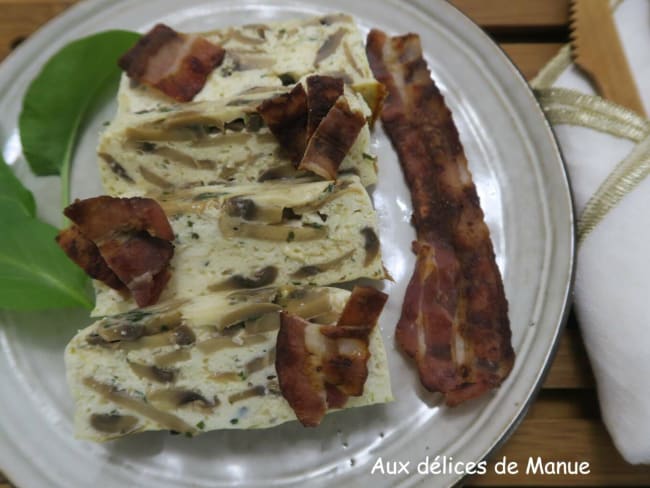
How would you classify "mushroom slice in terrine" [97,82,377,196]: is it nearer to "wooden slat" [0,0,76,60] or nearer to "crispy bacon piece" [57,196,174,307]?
"crispy bacon piece" [57,196,174,307]

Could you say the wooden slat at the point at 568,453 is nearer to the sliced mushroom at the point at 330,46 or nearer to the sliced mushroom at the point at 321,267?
the sliced mushroom at the point at 321,267

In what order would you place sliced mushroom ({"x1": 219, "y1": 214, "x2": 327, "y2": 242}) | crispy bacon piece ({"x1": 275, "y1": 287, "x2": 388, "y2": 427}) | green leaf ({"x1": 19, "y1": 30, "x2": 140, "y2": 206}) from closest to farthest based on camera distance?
crispy bacon piece ({"x1": 275, "y1": 287, "x2": 388, "y2": 427}) < sliced mushroom ({"x1": 219, "y1": 214, "x2": 327, "y2": 242}) < green leaf ({"x1": 19, "y1": 30, "x2": 140, "y2": 206})

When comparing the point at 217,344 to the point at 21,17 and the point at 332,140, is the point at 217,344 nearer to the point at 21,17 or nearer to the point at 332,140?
the point at 332,140

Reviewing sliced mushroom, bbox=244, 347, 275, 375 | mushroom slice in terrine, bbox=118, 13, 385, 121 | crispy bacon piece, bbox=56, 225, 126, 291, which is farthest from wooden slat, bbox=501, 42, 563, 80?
crispy bacon piece, bbox=56, 225, 126, 291

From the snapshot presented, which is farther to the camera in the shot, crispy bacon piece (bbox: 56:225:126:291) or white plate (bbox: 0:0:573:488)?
white plate (bbox: 0:0:573:488)

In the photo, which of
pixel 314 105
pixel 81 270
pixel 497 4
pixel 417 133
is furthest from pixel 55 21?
pixel 497 4

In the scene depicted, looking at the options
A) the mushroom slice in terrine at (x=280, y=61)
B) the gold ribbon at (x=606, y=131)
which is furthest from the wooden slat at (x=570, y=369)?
the mushroom slice in terrine at (x=280, y=61)

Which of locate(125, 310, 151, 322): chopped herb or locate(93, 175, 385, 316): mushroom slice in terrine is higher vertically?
locate(93, 175, 385, 316): mushroom slice in terrine
